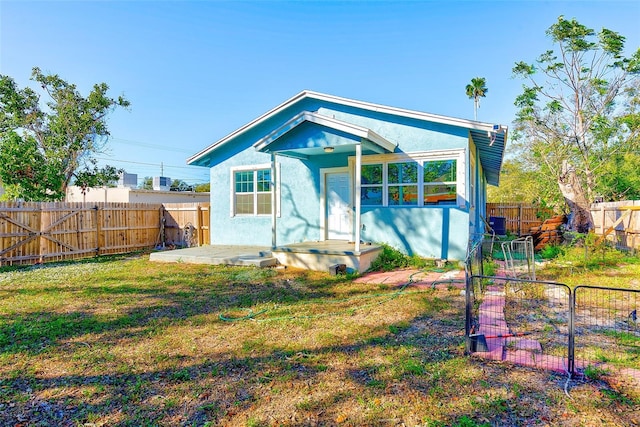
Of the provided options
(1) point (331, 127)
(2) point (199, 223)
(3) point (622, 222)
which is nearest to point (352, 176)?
(1) point (331, 127)

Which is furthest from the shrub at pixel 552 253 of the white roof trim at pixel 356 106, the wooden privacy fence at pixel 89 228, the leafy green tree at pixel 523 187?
the wooden privacy fence at pixel 89 228

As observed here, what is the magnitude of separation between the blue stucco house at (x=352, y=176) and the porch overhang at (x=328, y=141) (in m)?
0.02

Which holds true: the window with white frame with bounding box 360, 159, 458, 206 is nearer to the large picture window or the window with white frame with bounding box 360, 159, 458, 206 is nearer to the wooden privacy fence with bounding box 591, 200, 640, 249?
the large picture window

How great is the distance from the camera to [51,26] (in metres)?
10.0

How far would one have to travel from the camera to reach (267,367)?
3.66 metres

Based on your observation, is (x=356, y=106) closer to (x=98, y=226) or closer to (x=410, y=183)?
(x=410, y=183)

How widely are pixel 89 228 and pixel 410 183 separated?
37.1ft

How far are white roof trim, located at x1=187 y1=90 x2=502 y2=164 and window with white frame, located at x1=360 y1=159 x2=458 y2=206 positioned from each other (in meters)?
0.98

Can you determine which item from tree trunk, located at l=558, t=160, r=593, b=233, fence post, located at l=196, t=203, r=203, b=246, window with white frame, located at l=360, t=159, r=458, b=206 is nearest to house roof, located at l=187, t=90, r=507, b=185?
window with white frame, located at l=360, t=159, r=458, b=206

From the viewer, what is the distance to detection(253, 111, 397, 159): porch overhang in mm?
8281

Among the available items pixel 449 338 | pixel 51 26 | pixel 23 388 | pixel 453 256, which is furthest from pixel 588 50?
pixel 23 388

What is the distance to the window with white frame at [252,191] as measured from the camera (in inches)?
468

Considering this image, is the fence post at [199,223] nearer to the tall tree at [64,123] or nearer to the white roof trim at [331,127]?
the tall tree at [64,123]

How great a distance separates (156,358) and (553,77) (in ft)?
71.1
